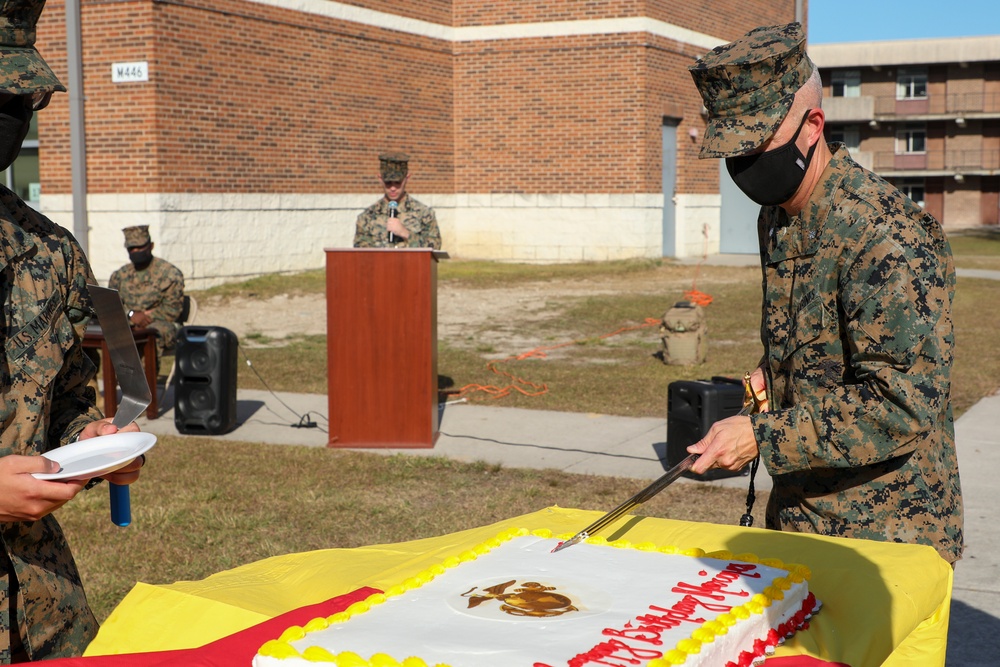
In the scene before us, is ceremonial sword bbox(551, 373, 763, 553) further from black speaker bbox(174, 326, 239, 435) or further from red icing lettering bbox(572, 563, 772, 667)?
black speaker bbox(174, 326, 239, 435)

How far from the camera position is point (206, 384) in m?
8.48

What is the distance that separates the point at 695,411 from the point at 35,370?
5.23 metres

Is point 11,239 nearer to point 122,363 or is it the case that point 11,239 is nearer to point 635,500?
point 122,363

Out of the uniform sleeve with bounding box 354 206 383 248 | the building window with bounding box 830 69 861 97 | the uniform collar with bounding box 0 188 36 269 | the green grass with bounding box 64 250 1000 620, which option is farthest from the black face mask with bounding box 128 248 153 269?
the building window with bounding box 830 69 861 97

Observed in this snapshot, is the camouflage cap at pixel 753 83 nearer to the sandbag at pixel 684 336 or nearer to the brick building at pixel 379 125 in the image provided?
the sandbag at pixel 684 336

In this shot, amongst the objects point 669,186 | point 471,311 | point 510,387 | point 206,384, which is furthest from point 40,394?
point 669,186

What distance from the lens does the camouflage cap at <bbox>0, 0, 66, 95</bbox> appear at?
2.19 m

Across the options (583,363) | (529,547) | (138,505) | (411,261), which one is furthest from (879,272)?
(583,363)

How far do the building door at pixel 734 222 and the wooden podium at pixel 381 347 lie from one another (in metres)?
19.8

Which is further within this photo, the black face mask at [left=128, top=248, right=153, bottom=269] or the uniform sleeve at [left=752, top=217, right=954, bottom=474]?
the black face mask at [left=128, top=248, right=153, bottom=269]

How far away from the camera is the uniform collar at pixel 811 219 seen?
267cm

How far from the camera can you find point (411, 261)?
788 cm

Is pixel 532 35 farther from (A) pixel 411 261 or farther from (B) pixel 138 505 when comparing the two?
(B) pixel 138 505

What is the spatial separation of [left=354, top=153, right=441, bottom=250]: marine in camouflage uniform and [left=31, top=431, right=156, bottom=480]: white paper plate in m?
7.93
